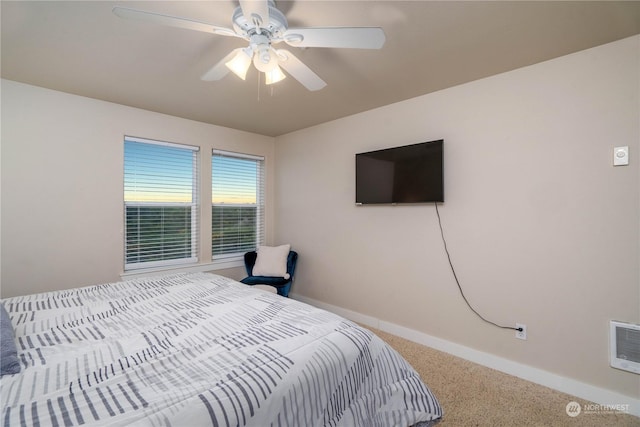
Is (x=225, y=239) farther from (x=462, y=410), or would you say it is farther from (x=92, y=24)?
(x=462, y=410)

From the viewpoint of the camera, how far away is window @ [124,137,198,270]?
3186 millimetres

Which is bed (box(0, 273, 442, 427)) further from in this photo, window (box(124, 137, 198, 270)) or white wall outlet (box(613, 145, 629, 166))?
white wall outlet (box(613, 145, 629, 166))

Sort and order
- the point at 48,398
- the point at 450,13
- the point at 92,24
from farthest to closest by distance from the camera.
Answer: the point at 92,24 < the point at 450,13 < the point at 48,398

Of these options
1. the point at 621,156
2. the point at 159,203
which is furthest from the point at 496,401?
the point at 159,203

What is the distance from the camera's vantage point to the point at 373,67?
87.7 inches

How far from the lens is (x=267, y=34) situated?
1540mm

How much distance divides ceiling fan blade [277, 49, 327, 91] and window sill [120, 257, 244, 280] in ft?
8.78

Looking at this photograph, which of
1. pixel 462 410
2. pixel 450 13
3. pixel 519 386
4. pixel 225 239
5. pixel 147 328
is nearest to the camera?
pixel 147 328

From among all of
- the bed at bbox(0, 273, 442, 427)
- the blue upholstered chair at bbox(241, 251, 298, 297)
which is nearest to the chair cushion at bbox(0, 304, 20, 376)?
the bed at bbox(0, 273, 442, 427)

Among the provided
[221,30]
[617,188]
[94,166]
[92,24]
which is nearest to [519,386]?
[617,188]

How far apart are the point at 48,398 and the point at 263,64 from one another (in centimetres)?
174

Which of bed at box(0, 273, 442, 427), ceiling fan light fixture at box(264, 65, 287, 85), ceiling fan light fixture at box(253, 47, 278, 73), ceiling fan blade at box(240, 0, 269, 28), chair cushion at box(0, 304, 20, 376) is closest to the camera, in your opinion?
bed at box(0, 273, 442, 427)

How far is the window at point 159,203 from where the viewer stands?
10.5ft

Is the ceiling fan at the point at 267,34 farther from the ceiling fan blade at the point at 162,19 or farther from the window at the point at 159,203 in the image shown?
the window at the point at 159,203
